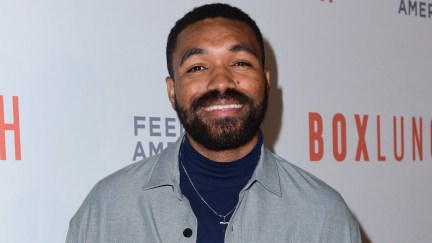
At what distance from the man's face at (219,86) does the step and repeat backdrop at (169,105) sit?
25 centimetres

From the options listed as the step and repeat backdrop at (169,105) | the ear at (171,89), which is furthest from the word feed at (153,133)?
the ear at (171,89)

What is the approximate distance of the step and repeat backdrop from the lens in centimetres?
134

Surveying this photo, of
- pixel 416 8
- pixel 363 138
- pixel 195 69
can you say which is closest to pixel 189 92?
pixel 195 69

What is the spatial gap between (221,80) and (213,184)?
21cm

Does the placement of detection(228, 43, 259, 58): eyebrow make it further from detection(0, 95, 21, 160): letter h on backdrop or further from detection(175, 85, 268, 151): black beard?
detection(0, 95, 21, 160): letter h on backdrop

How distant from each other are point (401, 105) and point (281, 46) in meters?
0.55

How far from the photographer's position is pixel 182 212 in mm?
1193

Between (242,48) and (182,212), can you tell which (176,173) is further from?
(242,48)

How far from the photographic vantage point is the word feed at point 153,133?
4.94 feet

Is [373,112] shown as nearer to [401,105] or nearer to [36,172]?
[401,105]

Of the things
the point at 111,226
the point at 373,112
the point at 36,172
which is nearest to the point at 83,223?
the point at 111,226

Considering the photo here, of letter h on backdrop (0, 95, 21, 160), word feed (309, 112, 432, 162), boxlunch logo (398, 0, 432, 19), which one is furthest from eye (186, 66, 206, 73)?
boxlunch logo (398, 0, 432, 19)

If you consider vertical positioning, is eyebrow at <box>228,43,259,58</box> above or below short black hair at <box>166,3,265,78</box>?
below

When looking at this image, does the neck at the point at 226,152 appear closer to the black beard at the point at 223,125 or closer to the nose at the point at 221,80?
the black beard at the point at 223,125
